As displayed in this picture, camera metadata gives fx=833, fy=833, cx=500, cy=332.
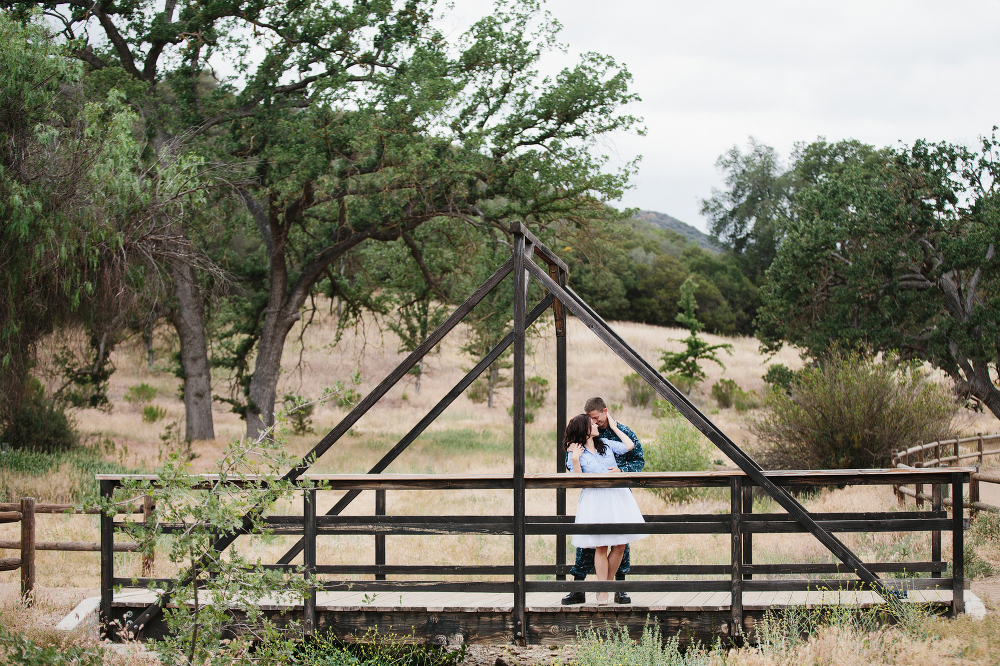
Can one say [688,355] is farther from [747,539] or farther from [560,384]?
[747,539]

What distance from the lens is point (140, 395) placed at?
3306cm

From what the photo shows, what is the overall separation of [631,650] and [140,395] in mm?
31206

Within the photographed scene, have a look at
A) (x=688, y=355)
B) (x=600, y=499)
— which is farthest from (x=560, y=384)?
(x=688, y=355)

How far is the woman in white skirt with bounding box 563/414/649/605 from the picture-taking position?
254 inches

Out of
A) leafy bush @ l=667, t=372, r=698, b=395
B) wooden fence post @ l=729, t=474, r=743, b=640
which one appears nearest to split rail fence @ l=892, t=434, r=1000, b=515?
wooden fence post @ l=729, t=474, r=743, b=640

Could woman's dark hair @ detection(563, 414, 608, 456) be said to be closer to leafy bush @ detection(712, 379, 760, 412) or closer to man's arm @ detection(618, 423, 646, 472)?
man's arm @ detection(618, 423, 646, 472)

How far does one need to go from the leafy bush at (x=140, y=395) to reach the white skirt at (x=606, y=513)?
29702mm

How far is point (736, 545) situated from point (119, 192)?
1029 centimetres

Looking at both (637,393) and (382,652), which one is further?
(637,393)

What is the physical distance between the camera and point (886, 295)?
24.3m

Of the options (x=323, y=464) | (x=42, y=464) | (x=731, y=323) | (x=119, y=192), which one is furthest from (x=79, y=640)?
(x=731, y=323)

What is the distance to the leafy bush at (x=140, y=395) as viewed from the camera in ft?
107

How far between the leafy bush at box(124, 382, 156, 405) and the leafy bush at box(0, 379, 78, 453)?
13592 mm

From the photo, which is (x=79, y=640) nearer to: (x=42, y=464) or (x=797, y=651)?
(x=797, y=651)
